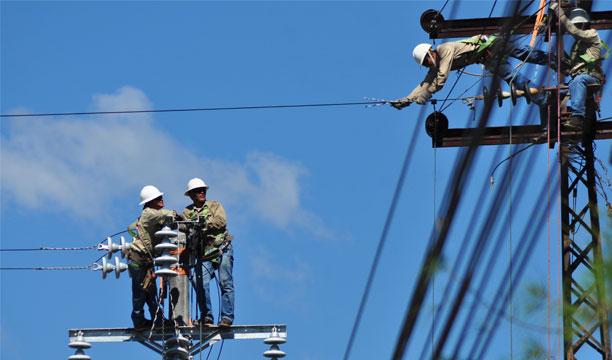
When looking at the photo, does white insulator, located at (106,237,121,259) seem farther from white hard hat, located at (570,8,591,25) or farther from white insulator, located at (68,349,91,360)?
white hard hat, located at (570,8,591,25)

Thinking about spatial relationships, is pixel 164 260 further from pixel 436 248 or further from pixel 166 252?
pixel 436 248

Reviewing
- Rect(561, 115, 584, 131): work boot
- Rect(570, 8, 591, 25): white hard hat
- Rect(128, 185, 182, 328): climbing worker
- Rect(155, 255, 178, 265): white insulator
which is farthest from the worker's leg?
Rect(570, 8, 591, 25): white hard hat

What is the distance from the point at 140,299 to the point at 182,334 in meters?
0.67

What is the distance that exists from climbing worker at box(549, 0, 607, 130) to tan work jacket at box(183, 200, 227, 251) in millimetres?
4383

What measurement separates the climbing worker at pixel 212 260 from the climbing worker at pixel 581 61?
14.5 ft

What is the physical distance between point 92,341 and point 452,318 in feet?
31.0

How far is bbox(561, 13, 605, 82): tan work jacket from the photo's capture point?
49.6 feet

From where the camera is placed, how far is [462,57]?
17.0m

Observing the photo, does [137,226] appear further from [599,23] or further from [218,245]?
[599,23]

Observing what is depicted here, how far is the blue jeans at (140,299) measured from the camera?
631 inches

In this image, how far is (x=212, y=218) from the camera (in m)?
15.8

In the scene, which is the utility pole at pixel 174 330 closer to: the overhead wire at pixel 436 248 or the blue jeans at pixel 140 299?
the blue jeans at pixel 140 299

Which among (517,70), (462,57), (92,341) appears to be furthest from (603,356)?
(92,341)

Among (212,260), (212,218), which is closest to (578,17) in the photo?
(212,218)
